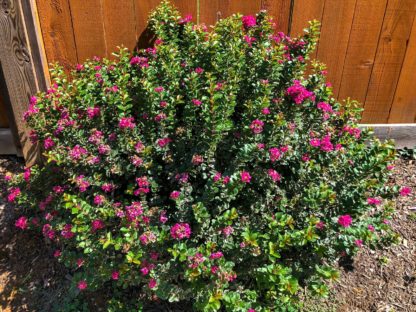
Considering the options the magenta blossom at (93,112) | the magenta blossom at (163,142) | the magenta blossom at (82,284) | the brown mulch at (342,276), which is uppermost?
the magenta blossom at (93,112)

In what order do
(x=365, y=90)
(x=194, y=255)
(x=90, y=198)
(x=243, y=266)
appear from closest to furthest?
(x=194, y=255), (x=243, y=266), (x=90, y=198), (x=365, y=90)

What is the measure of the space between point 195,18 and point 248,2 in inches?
16.1

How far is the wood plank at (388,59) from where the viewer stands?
3.13 metres

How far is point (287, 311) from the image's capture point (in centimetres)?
249

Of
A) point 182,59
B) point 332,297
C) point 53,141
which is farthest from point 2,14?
point 332,297

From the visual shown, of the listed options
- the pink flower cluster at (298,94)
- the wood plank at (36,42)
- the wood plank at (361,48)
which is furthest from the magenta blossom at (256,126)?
the wood plank at (36,42)

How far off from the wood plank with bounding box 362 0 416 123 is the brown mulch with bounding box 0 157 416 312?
0.87m

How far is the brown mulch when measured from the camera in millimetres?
2750

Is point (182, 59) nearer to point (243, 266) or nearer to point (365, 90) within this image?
point (243, 266)

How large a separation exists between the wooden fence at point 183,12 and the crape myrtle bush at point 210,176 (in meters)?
0.39

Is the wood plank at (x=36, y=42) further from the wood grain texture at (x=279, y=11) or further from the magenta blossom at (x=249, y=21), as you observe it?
the wood grain texture at (x=279, y=11)

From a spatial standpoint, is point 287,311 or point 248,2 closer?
point 287,311

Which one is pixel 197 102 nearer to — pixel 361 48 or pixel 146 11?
pixel 146 11

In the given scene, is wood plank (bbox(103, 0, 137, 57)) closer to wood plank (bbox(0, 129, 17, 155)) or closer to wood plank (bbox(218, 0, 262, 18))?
wood plank (bbox(218, 0, 262, 18))
